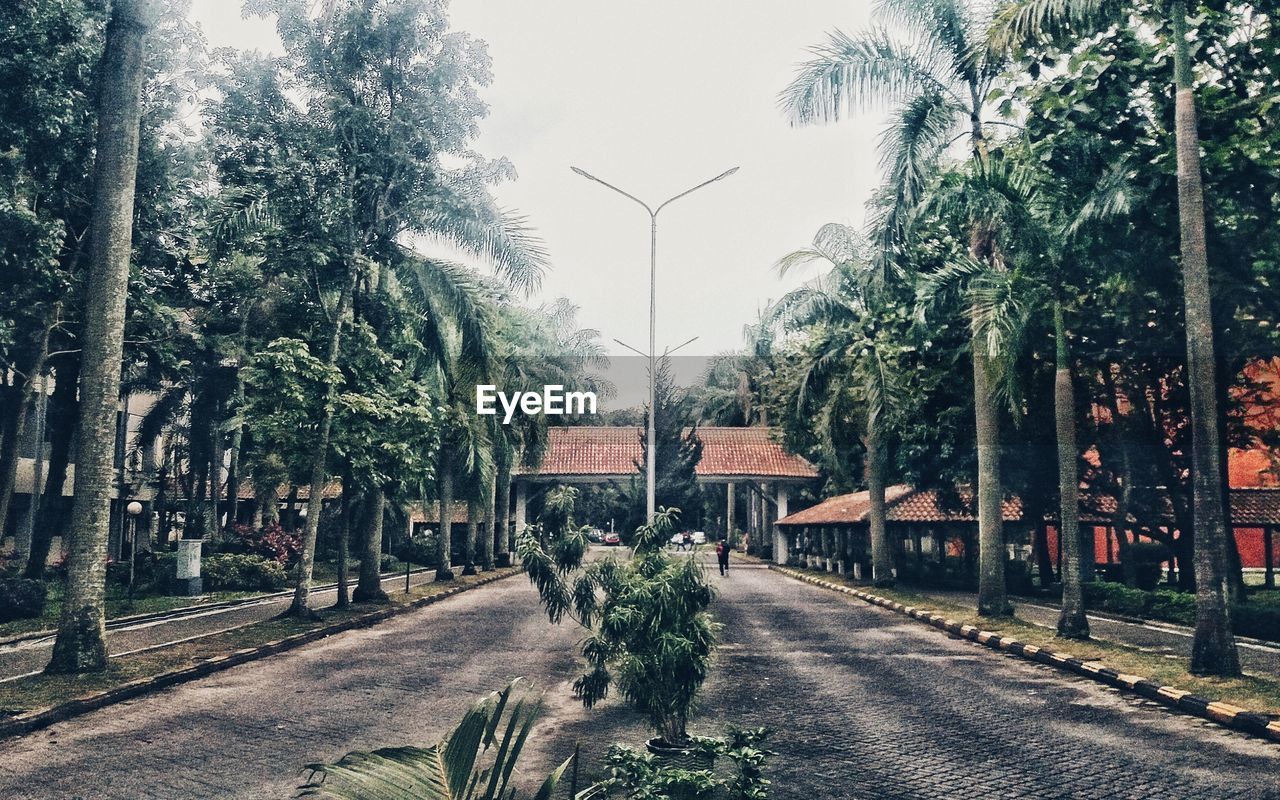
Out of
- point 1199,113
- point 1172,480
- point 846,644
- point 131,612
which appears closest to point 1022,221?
point 1199,113

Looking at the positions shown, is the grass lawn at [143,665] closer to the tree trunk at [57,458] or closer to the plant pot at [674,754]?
the plant pot at [674,754]

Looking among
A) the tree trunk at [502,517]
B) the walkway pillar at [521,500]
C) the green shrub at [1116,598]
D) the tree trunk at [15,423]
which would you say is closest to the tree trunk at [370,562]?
the tree trunk at [15,423]

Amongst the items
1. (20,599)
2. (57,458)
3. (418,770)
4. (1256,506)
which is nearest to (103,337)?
(20,599)

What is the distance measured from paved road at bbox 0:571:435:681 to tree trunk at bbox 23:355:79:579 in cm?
488

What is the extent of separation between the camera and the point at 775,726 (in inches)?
408

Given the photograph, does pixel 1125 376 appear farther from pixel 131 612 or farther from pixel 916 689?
pixel 131 612

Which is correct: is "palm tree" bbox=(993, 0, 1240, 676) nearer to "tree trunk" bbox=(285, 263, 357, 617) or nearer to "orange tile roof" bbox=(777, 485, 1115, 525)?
"orange tile roof" bbox=(777, 485, 1115, 525)

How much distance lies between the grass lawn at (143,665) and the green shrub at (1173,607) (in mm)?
17279

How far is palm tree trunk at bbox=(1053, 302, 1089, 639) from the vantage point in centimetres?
1764

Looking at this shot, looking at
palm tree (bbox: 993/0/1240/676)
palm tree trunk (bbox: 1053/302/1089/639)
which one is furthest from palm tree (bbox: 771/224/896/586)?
palm tree (bbox: 993/0/1240/676)

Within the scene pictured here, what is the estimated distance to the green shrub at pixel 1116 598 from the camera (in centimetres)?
2279

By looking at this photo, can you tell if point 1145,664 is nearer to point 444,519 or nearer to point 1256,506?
point 444,519

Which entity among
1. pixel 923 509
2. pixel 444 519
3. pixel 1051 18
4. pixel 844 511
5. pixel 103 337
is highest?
pixel 1051 18

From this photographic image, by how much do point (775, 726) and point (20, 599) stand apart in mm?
17462
